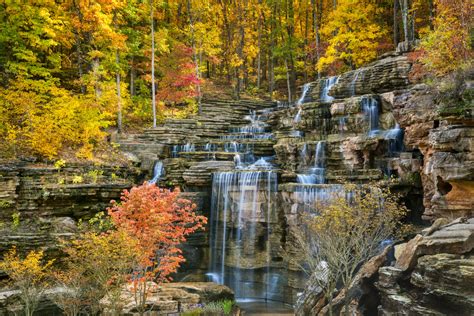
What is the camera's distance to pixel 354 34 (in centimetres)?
2706

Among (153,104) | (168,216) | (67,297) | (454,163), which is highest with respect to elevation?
(153,104)

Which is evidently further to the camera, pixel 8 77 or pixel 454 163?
pixel 8 77

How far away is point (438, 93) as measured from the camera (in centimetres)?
1405

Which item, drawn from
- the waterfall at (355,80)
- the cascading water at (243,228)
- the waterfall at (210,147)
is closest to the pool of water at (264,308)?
the cascading water at (243,228)

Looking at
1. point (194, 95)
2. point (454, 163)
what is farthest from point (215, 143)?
point (454, 163)

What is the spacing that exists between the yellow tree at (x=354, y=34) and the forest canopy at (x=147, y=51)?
3.3 inches

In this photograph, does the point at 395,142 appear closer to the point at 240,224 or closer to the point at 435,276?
the point at 240,224

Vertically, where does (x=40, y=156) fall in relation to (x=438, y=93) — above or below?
below

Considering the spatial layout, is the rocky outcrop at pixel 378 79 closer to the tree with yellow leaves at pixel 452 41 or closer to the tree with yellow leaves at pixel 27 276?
the tree with yellow leaves at pixel 452 41

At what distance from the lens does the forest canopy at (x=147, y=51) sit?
19234mm

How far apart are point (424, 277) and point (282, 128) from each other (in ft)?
56.4

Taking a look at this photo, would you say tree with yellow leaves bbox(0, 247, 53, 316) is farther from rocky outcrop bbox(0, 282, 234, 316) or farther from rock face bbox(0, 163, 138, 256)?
rock face bbox(0, 163, 138, 256)

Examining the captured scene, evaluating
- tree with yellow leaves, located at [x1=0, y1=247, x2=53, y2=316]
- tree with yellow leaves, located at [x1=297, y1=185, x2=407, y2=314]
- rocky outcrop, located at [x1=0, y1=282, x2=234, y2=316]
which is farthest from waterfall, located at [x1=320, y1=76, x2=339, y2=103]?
tree with yellow leaves, located at [x1=0, y1=247, x2=53, y2=316]

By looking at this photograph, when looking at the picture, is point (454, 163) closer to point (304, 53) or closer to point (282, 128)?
point (282, 128)
